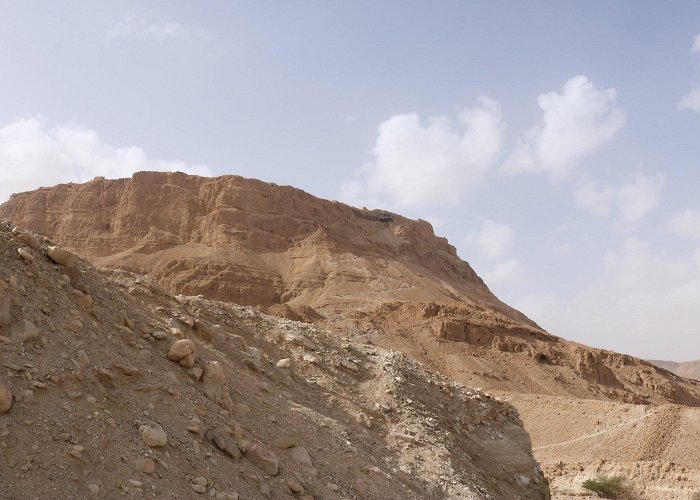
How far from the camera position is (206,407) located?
630cm

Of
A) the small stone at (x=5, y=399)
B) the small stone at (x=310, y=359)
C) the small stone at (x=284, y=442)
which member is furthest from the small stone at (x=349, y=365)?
the small stone at (x=5, y=399)

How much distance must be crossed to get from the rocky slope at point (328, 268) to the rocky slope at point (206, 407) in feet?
83.2

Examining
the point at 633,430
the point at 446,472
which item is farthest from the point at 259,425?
the point at 633,430

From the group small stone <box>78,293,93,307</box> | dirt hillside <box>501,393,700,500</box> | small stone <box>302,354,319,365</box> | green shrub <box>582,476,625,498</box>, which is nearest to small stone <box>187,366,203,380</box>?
small stone <box>78,293,93,307</box>

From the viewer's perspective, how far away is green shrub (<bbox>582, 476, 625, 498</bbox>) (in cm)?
1830

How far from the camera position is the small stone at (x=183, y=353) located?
6.80 meters

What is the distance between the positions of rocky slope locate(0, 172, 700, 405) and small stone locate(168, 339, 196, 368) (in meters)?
28.9

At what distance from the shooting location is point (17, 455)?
4.39m

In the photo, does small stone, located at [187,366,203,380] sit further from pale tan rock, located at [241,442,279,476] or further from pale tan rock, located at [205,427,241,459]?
pale tan rock, located at [241,442,279,476]

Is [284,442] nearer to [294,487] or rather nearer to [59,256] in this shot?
[294,487]

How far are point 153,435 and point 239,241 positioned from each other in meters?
55.3

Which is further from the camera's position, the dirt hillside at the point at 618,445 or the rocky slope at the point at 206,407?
the dirt hillside at the point at 618,445

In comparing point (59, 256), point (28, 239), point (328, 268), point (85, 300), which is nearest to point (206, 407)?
point (85, 300)

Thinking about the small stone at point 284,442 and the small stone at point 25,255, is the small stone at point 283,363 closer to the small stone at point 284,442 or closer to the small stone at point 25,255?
the small stone at point 284,442
